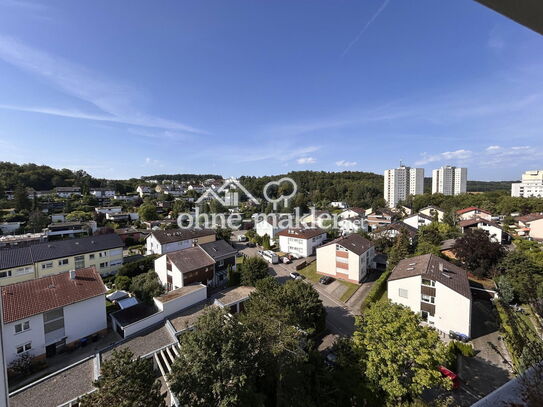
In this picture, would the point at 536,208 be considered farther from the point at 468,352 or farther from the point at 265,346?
the point at 265,346

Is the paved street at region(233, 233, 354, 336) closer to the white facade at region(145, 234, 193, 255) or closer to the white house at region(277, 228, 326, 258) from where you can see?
the white house at region(277, 228, 326, 258)

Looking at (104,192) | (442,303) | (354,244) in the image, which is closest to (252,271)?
(354,244)

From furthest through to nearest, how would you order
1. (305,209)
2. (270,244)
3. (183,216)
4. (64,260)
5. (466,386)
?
(305,209) → (183,216) → (270,244) → (64,260) → (466,386)

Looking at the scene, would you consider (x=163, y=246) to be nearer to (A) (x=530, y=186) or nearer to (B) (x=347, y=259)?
(B) (x=347, y=259)

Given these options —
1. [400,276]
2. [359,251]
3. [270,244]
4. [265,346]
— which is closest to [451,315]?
[400,276]

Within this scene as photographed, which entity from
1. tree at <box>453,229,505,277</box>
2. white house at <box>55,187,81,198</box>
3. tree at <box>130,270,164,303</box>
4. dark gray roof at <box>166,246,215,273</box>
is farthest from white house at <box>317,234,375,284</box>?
white house at <box>55,187,81,198</box>

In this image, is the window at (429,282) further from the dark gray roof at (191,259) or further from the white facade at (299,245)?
the dark gray roof at (191,259)
